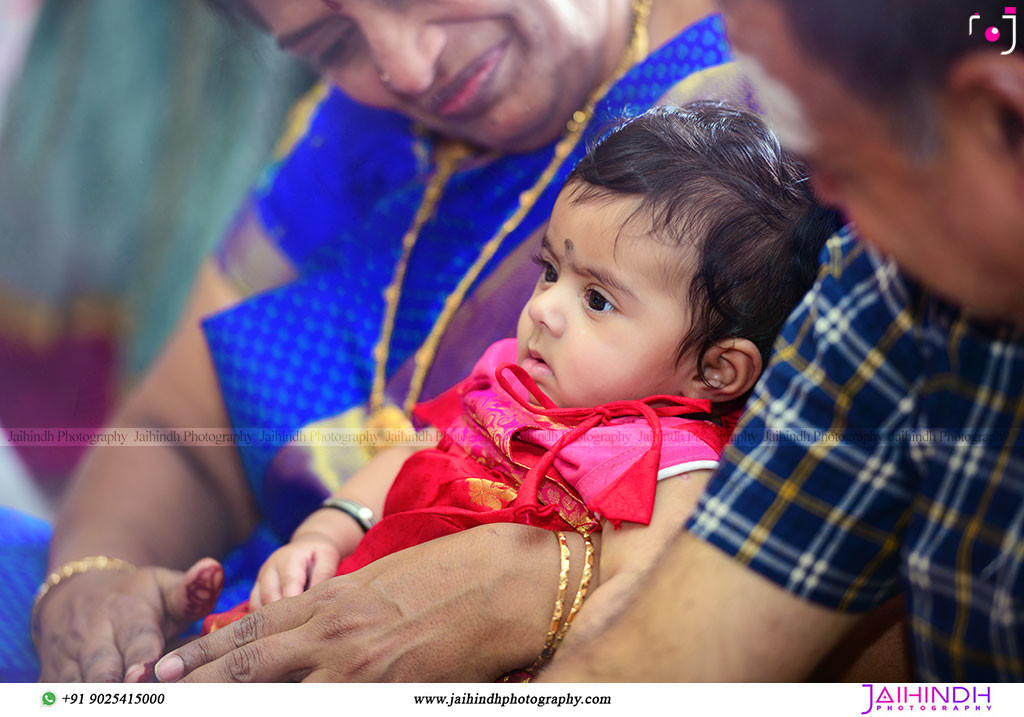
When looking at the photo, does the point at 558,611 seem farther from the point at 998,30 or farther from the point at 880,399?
the point at 998,30

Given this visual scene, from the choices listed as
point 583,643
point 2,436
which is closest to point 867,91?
point 583,643

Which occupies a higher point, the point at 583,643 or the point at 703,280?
the point at 703,280

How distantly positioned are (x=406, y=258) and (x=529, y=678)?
556 millimetres

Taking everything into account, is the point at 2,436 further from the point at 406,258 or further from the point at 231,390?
the point at 406,258

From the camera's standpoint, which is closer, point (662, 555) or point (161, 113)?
point (662, 555)

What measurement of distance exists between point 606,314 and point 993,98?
50 cm

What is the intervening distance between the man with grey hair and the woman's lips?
17.8 inches

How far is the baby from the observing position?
1.04 metres

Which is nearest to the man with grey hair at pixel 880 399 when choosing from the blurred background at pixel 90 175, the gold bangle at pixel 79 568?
the gold bangle at pixel 79 568

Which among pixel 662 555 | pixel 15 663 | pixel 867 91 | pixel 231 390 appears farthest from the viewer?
pixel 231 390

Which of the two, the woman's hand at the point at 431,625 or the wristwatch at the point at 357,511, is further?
the wristwatch at the point at 357,511

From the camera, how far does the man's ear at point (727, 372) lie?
3.52 ft

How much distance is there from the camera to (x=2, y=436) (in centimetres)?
122
